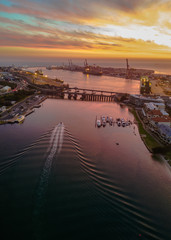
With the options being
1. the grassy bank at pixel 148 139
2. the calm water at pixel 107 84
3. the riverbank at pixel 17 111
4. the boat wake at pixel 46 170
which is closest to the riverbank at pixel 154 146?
the grassy bank at pixel 148 139

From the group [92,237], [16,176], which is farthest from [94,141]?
[92,237]

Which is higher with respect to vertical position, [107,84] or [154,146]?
[107,84]

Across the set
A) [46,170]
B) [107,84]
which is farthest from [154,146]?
[107,84]

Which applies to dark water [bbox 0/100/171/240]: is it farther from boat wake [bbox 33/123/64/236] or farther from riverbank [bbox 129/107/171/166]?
riverbank [bbox 129/107/171/166]

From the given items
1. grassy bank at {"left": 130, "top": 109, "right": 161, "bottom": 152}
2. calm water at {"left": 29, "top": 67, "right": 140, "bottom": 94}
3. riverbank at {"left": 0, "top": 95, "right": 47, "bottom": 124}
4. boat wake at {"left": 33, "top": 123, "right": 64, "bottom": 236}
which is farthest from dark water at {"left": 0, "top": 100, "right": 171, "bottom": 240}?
calm water at {"left": 29, "top": 67, "right": 140, "bottom": 94}

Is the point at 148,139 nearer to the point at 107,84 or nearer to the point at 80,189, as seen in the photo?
the point at 80,189

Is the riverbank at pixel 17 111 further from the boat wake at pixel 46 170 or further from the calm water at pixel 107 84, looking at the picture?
the calm water at pixel 107 84

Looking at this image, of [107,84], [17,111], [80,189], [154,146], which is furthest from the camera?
[107,84]

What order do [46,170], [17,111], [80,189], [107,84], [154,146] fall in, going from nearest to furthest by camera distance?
[80,189] < [46,170] < [154,146] < [17,111] < [107,84]

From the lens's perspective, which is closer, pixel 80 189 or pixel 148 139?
pixel 80 189
